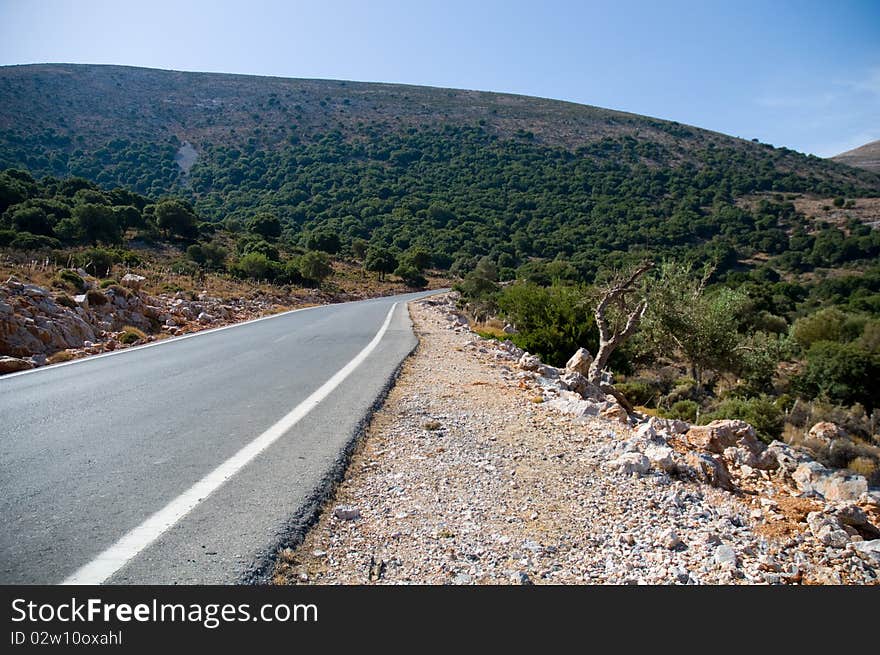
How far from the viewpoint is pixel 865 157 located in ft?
375

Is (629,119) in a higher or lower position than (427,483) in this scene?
higher

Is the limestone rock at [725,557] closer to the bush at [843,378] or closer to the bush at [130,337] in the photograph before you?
the bush at [130,337]

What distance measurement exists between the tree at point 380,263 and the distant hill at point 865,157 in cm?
9571

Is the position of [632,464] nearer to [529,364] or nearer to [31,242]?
[529,364]

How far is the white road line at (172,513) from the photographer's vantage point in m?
2.49

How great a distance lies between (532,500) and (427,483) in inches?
29.4

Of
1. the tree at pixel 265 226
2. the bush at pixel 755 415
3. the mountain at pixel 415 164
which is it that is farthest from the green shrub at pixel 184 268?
the mountain at pixel 415 164

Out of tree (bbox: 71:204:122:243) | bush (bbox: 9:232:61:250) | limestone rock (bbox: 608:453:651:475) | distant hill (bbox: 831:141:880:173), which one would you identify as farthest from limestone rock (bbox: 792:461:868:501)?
distant hill (bbox: 831:141:880:173)

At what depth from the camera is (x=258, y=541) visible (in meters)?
2.87

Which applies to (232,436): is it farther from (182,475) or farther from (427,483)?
(427,483)

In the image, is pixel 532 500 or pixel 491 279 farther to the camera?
pixel 491 279
